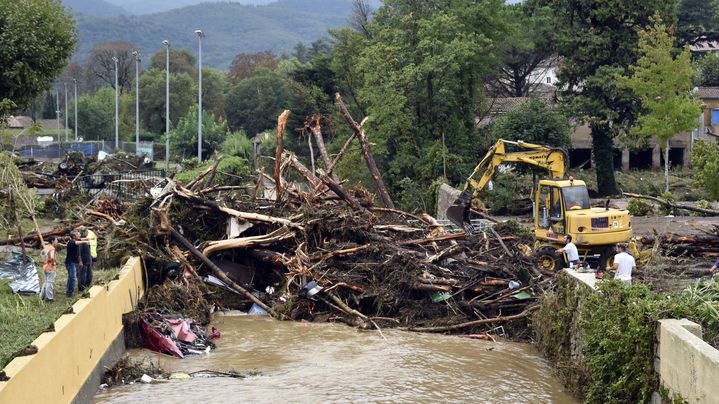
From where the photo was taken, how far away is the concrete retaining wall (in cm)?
979

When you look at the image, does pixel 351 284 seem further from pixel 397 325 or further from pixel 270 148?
pixel 270 148

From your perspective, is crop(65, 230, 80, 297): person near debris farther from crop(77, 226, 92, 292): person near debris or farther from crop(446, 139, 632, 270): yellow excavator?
crop(446, 139, 632, 270): yellow excavator

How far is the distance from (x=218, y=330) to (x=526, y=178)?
2608cm

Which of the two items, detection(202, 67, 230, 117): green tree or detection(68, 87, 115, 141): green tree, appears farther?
detection(202, 67, 230, 117): green tree

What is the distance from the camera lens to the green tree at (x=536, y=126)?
38.8m

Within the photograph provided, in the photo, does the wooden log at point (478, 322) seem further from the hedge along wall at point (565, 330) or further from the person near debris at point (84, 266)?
the person near debris at point (84, 266)

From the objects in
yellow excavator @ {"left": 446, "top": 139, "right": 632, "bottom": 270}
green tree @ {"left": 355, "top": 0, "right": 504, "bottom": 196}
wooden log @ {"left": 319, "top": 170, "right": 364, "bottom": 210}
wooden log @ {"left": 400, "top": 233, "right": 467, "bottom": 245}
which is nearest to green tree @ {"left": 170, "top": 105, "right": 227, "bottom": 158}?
green tree @ {"left": 355, "top": 0, "right": 504, "bottom": 196}

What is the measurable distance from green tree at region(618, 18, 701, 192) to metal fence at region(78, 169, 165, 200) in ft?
65.2

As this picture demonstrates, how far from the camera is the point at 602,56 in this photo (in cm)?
4128

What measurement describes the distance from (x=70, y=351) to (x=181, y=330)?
544cm

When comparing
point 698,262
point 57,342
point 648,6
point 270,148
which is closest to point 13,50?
point 57,342

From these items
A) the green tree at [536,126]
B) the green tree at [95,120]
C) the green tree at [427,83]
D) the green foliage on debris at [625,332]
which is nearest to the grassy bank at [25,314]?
the green foliage on debris at [625,332]

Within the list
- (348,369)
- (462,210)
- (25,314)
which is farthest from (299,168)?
(25,314)

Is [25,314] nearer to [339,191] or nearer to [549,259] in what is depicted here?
[339,191]
